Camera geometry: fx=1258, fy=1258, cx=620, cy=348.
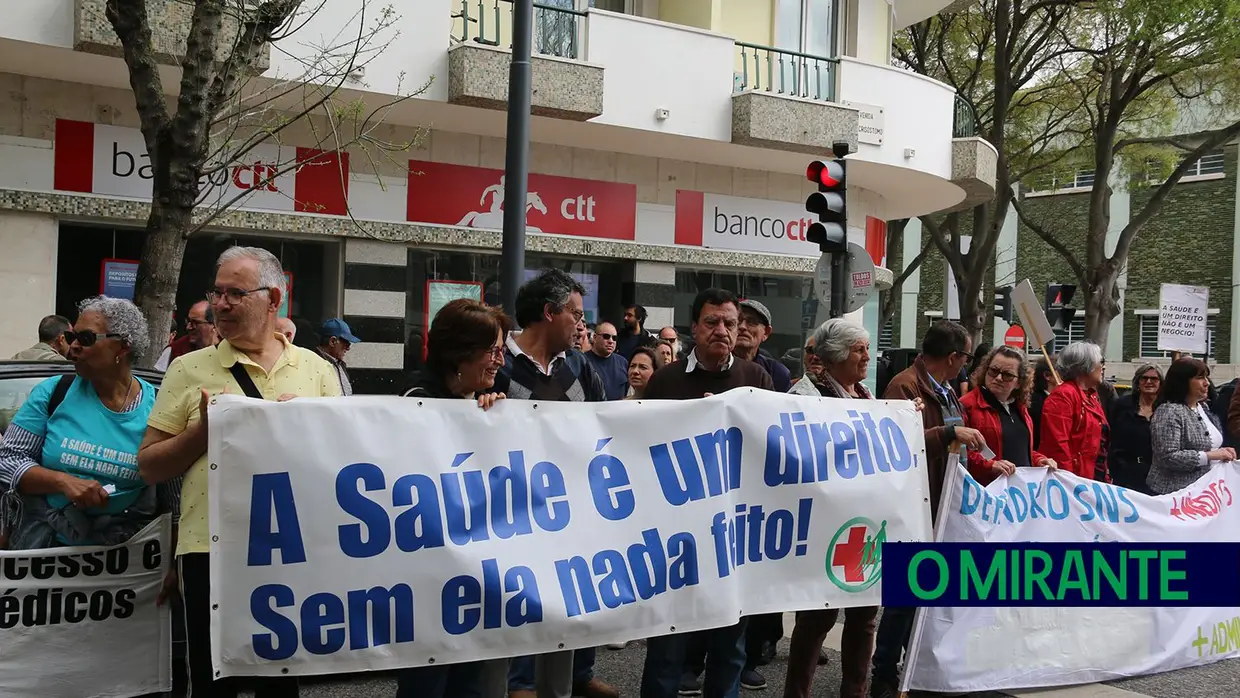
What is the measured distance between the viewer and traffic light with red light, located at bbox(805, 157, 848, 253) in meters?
11.8

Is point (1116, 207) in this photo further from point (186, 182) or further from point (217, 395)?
point (217, 395)

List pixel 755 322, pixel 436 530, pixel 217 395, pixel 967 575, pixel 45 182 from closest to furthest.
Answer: pixel 967 575 < pixel 217 395 < pixel 436 530 < pixel 755 322 < pixel 45 182

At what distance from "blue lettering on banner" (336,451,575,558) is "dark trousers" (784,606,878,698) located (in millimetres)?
1469

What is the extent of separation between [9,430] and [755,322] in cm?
420

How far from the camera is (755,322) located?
7352 mm

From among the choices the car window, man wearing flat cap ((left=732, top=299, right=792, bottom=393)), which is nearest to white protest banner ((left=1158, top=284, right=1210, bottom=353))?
man wearing flat cap ((left=732, top=299, right=792, bottom=393))

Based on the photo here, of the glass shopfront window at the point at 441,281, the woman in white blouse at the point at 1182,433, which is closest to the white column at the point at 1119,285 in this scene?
the glass shopfront window at the point at 441,281

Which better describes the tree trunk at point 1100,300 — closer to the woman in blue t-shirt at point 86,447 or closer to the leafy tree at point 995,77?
the leafy tree at point 995,77

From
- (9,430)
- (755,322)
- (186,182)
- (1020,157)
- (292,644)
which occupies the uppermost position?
(1020,157)

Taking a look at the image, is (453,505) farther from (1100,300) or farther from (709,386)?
(1100,300)

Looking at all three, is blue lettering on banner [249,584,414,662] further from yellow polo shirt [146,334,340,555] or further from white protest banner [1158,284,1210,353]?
white protest banner [1158,284,1210,353]

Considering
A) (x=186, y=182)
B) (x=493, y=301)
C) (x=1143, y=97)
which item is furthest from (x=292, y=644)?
(x=1143, y=97)

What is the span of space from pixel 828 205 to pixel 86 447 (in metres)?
8.54

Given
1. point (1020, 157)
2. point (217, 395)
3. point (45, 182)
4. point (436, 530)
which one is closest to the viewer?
point (217, 395)
